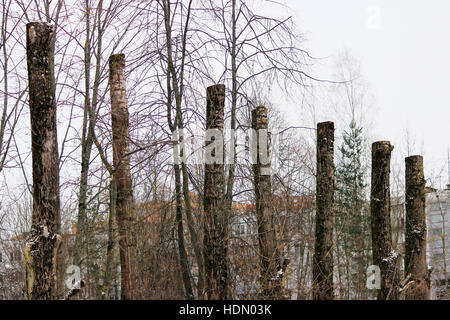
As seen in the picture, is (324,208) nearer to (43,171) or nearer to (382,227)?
(382,227)

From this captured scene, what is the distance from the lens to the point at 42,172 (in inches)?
223

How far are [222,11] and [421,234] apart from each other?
19.3 feet

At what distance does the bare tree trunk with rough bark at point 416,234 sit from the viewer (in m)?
9.59

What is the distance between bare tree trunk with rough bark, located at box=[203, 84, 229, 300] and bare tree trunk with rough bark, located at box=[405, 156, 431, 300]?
4.55 metres

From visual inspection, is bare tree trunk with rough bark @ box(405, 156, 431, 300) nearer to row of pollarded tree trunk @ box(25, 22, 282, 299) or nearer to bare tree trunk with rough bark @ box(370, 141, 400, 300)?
bare tree trunk with rough bark @ box(370, 141, 400, 300)

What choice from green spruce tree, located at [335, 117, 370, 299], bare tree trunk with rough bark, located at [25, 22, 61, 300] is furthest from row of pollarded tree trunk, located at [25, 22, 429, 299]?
green spruce tree, located at [335, 117, 370, 299]

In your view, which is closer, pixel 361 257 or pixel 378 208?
pixel 378 208

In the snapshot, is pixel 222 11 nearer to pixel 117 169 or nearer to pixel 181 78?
pixel 181 78

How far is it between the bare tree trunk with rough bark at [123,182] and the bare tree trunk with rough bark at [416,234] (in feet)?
18.0

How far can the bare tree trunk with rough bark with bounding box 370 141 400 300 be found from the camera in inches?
335
